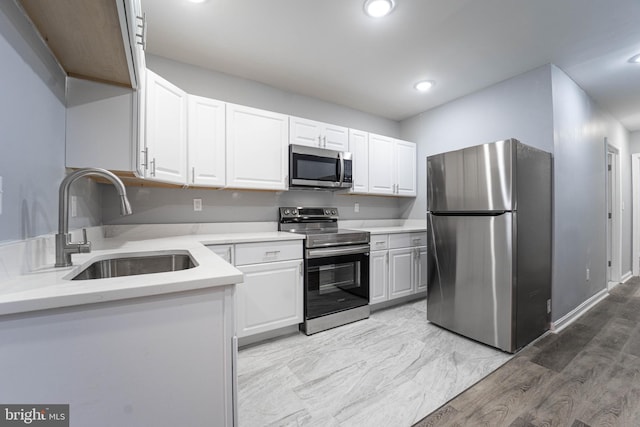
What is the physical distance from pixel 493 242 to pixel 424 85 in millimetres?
1811

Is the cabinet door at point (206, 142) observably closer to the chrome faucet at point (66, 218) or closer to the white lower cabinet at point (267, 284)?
the white lower cabinet at point (267, 284)

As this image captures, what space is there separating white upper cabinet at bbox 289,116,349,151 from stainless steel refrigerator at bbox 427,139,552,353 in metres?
1.08

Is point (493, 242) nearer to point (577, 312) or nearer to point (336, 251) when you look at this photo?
point (336, 251)

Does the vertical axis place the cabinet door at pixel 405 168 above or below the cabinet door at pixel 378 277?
above

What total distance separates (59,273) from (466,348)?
102 inches

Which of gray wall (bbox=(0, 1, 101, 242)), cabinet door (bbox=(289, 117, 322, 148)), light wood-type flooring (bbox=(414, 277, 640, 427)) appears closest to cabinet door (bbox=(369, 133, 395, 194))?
cabinet door (bbox=(289, 117, 322, 148))

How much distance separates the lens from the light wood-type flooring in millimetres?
1411

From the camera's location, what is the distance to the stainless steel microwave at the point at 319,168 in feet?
8.64

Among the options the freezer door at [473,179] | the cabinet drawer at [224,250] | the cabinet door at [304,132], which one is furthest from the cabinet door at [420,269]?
the cabinet drawer at [224,250]

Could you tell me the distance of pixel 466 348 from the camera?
2.14m

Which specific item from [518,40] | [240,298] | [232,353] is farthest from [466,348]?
[518,40]

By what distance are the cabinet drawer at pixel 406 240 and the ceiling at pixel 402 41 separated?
1663 millimetres

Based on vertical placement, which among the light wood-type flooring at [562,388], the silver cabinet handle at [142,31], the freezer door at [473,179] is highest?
the silver cabinet handle at [142,31]

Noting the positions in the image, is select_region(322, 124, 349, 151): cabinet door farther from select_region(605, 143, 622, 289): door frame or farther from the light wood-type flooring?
select_region(605, 143, 622, 289): door frame
